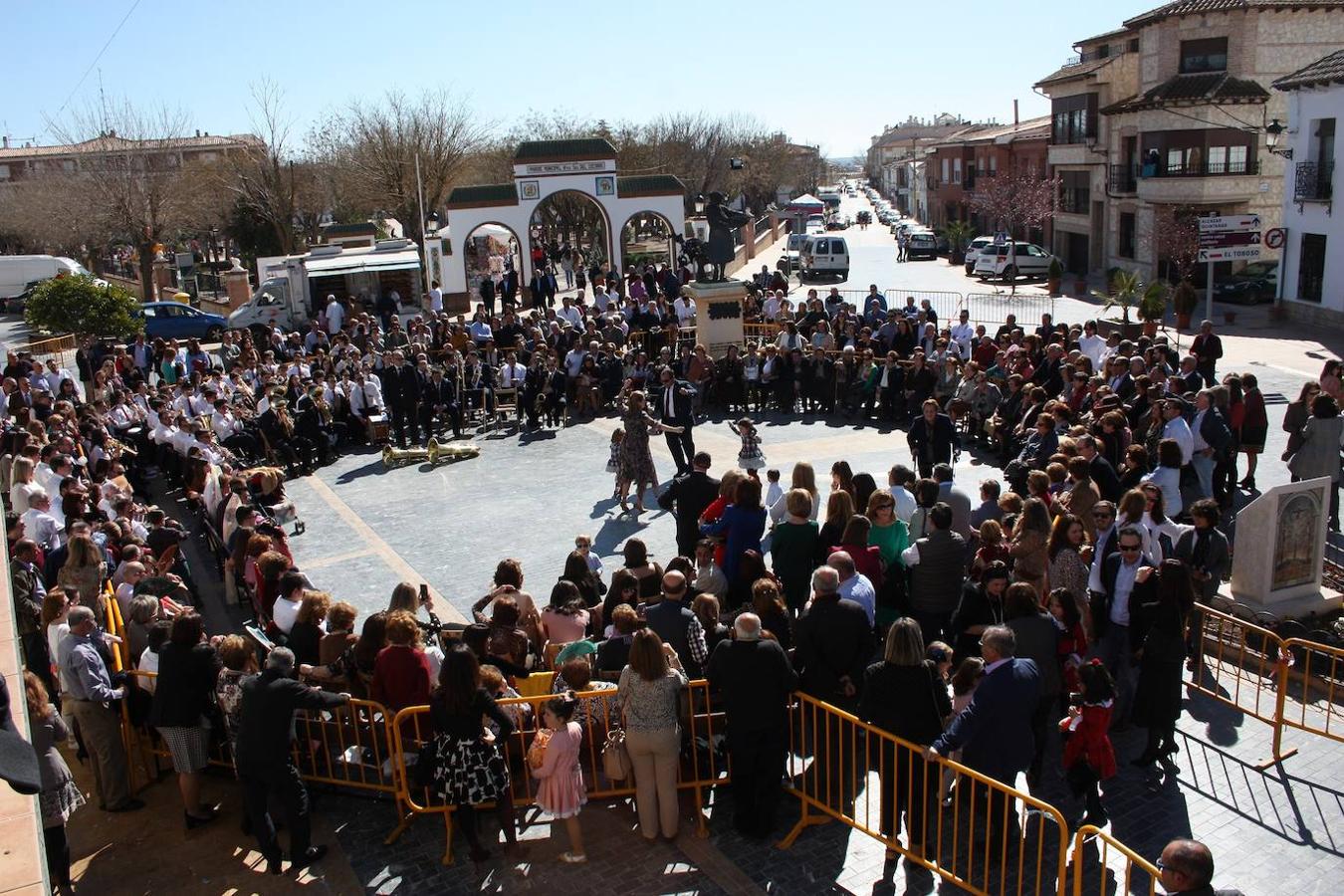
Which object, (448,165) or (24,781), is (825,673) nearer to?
(24,781)

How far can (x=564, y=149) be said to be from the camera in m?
33.2

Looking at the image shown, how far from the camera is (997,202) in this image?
49.2m

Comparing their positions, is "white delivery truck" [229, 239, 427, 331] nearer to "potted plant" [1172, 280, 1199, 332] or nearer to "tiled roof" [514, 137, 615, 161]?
"tiled roof" [514, 137, 615, 161]

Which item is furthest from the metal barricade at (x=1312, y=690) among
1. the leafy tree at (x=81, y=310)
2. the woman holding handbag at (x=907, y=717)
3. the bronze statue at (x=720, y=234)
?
the leafy tree at (x=81, y=310)

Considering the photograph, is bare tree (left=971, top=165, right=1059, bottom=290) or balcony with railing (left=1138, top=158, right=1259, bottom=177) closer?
balcony with railing (left=1138, top=158, right=1259, bottom=177)

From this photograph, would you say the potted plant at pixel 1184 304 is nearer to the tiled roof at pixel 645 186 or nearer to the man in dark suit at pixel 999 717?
the tiled roof at pixel 645 186

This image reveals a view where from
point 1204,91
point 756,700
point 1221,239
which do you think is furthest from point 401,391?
point 1204,91

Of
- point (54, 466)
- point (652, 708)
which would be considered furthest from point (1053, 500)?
point (54, 466)

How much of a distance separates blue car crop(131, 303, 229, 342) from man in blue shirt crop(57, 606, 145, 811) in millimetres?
26433

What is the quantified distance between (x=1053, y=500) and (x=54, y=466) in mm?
10070

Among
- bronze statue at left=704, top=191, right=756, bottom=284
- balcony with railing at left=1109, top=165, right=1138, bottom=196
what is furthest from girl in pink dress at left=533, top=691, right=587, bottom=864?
balcony with railing at left=1109, top=165, right=1138, bottom=196

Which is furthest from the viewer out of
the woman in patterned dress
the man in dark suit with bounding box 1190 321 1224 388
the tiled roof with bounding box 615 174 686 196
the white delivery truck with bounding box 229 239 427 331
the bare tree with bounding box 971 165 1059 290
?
the bare tree with bounding box 971 165 1059 290

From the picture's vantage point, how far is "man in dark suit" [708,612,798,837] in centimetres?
645

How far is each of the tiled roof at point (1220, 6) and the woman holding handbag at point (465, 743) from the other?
38.2m
